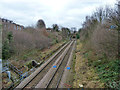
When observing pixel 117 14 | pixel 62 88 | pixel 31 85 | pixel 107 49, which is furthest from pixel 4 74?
pixel 117 14

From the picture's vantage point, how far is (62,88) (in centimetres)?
941

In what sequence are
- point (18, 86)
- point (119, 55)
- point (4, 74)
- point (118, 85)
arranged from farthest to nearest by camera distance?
1. point (4, 74)
2. point (18, 86)
3. point (119, 55)
4. point (118, 85)

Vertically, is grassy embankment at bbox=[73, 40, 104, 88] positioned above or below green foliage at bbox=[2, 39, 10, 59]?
below

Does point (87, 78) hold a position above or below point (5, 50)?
below

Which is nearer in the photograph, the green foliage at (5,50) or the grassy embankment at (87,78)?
the grassy embankment at (87,78)

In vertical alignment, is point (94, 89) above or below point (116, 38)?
below

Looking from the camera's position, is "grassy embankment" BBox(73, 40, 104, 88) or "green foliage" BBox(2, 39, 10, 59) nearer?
"grassy embankment" BBox(73, 40, 104, 88)

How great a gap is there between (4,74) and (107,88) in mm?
10876

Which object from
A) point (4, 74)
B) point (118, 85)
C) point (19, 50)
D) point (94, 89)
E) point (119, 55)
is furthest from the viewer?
point (19, 50)

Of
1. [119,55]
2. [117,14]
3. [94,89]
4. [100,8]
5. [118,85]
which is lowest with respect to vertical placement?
[94,89]

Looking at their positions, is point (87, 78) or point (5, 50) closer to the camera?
point (87, 78)

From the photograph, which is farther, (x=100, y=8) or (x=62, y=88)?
(x=100, y=8)

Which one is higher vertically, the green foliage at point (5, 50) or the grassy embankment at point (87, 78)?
the green foliage at point (5, 50)

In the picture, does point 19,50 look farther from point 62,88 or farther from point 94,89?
point 94,89
